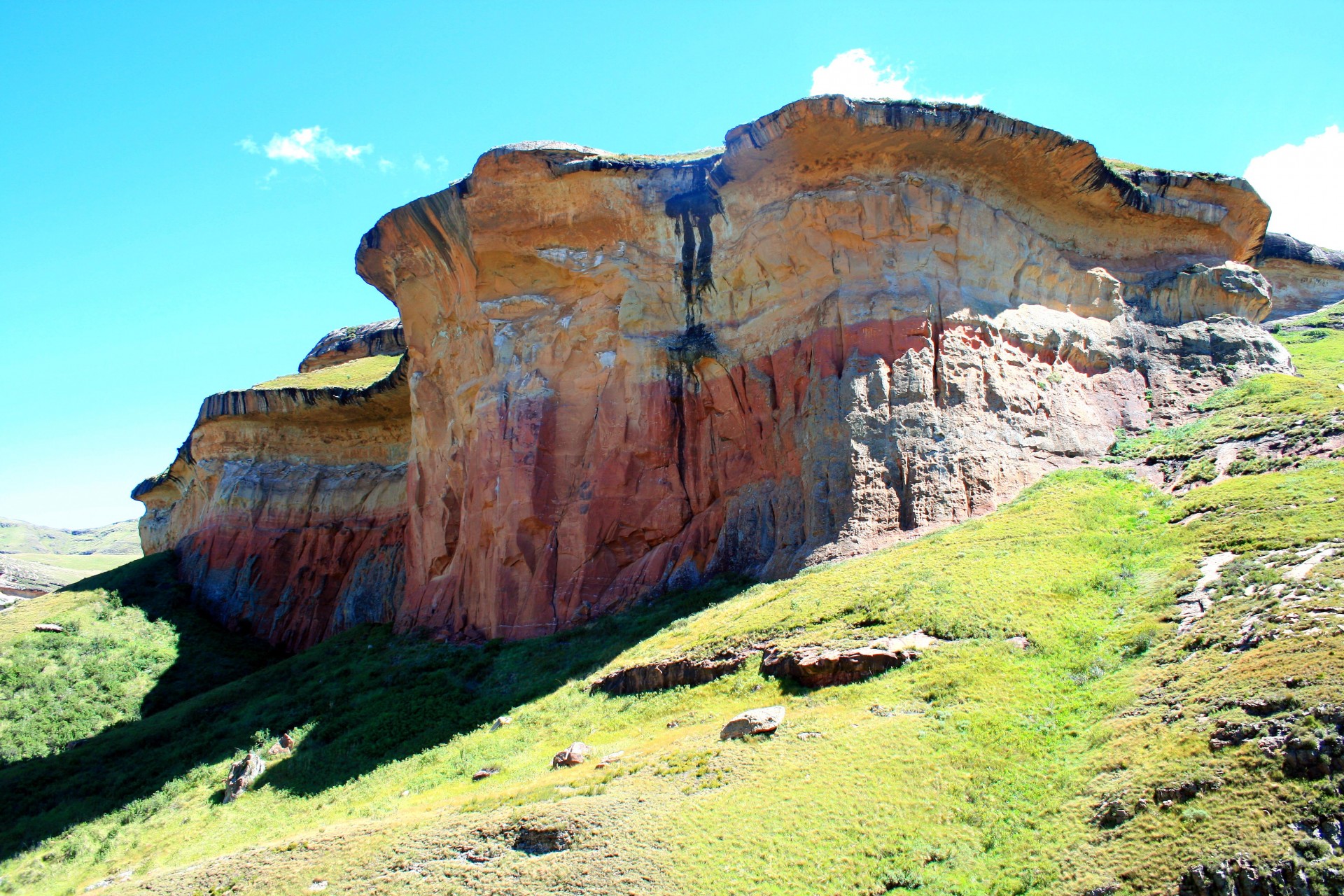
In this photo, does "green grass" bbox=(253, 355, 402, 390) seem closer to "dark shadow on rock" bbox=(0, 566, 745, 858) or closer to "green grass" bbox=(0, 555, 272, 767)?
"green grass" bbox=(0, 555, 272, 767)

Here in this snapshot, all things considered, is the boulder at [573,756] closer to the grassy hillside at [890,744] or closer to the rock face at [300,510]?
the grassy hillside at [890,744]

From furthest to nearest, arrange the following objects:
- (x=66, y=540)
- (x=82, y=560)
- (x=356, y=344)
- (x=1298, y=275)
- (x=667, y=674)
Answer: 1. (x=66, y=540)
2. (x=82, y=560)
3. (x=356, y=344)
4. (x=1298, y=275)
5. (x=667, y=674)

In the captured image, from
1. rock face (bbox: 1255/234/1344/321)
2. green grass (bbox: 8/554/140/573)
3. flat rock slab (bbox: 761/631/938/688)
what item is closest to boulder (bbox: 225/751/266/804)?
flat rock slab (bbox: 761/631/938/688)

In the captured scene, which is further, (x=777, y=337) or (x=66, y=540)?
(x=66, y=540)

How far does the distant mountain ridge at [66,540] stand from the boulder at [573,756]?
134 metres

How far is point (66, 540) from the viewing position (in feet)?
499

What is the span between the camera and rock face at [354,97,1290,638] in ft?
73.4

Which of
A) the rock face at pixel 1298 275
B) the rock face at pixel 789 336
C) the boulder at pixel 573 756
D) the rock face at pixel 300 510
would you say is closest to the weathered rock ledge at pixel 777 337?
the rock face at pixel 789 336

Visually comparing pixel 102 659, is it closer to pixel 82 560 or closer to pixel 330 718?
pixel 330 718

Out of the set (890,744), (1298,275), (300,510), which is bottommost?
(890,744)

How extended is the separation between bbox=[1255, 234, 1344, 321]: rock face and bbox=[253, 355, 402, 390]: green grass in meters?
45.1

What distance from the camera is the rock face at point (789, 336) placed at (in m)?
22.4

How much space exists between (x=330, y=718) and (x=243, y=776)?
3.04 meters

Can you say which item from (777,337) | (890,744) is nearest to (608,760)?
(890,744)
